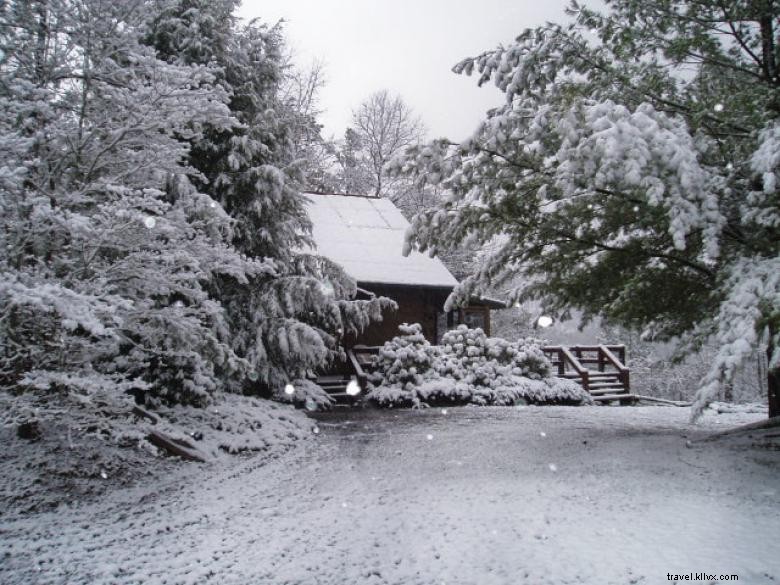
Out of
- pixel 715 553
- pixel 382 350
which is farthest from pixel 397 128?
pixel 715 553

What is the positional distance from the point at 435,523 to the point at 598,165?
3461 millimetres

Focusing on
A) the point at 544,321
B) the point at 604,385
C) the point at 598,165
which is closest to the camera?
the point at 598,165

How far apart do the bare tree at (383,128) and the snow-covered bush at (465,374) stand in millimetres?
18500

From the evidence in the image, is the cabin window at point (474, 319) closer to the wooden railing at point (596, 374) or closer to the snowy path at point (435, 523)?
the wooden railing at point (596, 374)

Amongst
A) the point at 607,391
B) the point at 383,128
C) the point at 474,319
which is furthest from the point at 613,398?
the point at 383,128

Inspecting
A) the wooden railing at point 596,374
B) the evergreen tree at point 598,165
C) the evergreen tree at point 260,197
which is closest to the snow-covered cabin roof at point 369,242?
the evergreen tree at point 260,197

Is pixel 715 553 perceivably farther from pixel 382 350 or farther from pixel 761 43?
pixel 382 350

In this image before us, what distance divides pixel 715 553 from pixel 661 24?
5687mm

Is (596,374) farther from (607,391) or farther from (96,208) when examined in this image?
(96,208)

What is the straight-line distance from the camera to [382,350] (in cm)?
1342

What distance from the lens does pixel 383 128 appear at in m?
31.9

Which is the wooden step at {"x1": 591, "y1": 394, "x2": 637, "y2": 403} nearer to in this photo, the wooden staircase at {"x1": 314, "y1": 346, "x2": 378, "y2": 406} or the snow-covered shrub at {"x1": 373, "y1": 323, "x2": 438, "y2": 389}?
the snow-covered shrub at {"x1": 373, "y1": 323, "x2": 438, "y2": 389}

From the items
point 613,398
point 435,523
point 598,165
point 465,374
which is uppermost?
point 598,165

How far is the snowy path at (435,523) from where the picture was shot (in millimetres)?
3512
